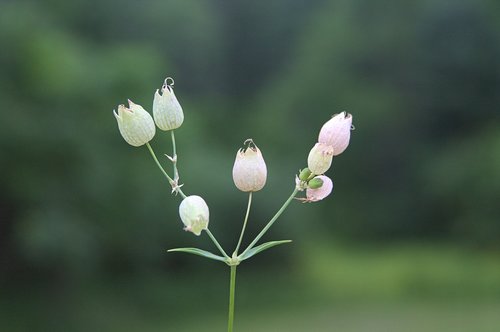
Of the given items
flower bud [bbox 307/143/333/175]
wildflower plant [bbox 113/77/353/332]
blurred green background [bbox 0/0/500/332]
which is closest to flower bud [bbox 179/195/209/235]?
wildflower plant [bbox 113/77/353/332]

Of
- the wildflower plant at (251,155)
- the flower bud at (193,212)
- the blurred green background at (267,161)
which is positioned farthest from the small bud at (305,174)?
the blurred green background at (267,161)

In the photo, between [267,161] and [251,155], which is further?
[267,161]

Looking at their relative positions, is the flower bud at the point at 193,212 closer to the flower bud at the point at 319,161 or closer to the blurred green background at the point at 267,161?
the flower bud at the point at 319,161

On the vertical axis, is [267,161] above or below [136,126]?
above

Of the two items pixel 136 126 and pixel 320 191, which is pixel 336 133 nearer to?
pixel 320 191

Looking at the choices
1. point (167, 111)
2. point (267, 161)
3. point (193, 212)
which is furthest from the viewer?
point (267, 161)

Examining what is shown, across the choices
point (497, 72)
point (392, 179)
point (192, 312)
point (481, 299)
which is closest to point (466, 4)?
point (497, 72)

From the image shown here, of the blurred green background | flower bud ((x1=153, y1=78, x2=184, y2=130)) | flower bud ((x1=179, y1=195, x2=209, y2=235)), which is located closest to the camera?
flower bud ((x1=179, y1=195, x2=209, y2=235))

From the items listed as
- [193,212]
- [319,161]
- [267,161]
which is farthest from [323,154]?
[267,161]

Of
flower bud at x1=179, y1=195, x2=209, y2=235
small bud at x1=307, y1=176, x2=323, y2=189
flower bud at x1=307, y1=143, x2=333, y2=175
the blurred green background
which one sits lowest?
flower bud at x1=179, y1=195, x2=209, y2=235

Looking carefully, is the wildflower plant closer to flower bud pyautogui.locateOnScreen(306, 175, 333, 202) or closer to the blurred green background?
flower bud pyautogui.locateOnScreen(306, 175, 333, 202)
